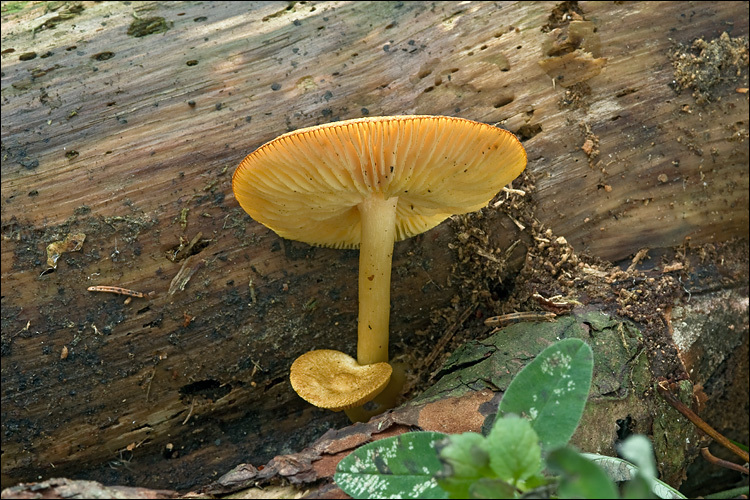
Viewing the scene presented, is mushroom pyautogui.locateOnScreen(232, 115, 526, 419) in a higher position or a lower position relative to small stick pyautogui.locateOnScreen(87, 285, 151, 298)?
higher

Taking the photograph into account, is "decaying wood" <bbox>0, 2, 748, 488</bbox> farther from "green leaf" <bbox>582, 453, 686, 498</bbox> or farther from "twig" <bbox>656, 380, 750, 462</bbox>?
"green leaf" <bbox>582, 453, 686, 498</bbox>

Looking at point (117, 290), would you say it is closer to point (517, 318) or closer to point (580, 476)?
point (517, 318)

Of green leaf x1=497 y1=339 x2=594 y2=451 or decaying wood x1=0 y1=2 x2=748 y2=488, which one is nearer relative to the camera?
green leaf x1=497 y1=339 x2=594 y2=451

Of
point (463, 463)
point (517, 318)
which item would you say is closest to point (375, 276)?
point (517, 318)

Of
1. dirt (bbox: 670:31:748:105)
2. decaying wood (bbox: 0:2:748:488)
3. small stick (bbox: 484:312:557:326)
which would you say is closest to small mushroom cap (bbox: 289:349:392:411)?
decaying wood (bbox: 0:2:748:488)

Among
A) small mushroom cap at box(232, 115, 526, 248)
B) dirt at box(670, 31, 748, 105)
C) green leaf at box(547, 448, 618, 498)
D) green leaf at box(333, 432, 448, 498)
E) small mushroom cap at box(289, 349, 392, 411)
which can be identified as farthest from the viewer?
dirt at box(670, 31, 748, 105)

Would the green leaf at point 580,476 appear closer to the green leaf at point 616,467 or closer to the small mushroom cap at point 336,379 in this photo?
the green leaf at point 616,467

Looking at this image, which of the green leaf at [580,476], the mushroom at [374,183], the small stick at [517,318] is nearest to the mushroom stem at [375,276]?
the mushroom at [374,183]
